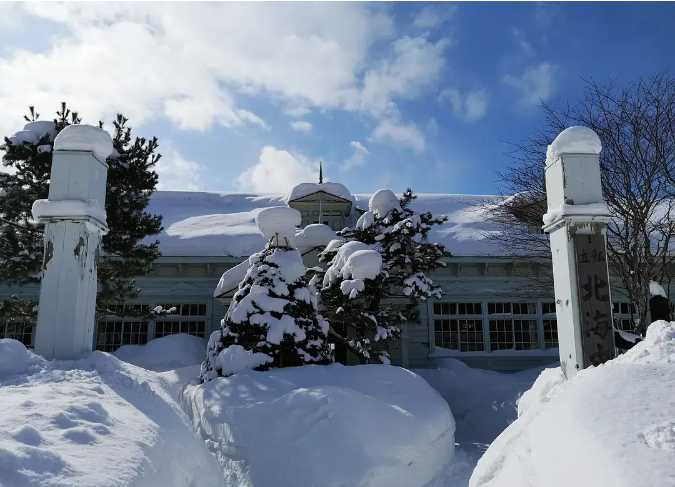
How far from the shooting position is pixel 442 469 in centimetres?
757

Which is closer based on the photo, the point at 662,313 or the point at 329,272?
the point at 662,313

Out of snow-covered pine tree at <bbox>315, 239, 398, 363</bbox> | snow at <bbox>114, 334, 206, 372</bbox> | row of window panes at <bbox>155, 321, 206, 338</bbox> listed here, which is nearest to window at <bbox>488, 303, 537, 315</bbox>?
snow-covered pine tree at <bbox>315, 239, 398, 363</bbox>

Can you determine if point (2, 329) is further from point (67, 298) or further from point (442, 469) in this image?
point (442, 469)

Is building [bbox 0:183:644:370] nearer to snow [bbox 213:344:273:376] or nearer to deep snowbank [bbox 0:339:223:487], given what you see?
snow [bbox 213:344:273:376]

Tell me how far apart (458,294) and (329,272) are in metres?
6.55

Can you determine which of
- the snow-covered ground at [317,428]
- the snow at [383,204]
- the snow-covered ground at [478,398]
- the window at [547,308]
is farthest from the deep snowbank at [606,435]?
the window at [547,308]

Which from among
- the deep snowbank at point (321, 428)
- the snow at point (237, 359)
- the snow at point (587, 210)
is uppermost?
the snow at point (587, 210)

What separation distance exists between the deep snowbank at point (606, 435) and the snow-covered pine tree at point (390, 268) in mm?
8011

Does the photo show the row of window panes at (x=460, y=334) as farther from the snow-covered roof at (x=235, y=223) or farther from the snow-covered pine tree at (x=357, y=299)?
the snow-covered pine tree at (x=357, y=299)

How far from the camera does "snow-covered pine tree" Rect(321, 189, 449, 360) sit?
39.3ft

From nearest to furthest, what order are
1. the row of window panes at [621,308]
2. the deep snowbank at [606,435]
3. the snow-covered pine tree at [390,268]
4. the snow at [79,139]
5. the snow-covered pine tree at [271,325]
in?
the deep snowbank at [606,435]
the snow at [79,139]
the snow-covered pine tree at [271,325]
the snow-covered pine tree at [390,268]
the row of window panes at [621,308]

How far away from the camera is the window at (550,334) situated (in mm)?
16938

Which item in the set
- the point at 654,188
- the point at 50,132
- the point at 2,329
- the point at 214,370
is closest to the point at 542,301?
the point at 654,188

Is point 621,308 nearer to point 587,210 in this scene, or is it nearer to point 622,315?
point 622,315
